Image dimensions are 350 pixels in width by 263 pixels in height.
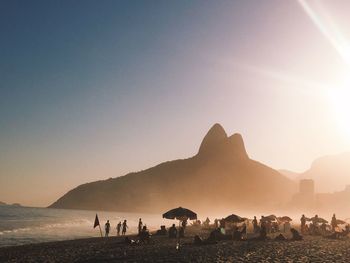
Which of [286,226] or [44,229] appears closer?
[286,226]

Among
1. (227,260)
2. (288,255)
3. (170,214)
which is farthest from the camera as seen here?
(170,214)

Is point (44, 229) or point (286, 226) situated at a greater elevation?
point (44, 229)

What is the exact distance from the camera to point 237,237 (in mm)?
33500

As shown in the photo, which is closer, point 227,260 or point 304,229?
point 227,260

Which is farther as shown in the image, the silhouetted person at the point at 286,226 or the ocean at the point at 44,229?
the silhouetted person at the point at 286,226

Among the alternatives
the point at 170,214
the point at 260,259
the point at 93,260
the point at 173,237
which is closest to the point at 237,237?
the point at 173,237

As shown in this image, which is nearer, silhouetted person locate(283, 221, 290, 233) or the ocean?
the ocean

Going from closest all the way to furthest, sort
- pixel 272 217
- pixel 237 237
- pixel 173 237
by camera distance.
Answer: pixel 237 237
pixel 173 237
pixel 272 217

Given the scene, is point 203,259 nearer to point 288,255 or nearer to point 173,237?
point 288,255

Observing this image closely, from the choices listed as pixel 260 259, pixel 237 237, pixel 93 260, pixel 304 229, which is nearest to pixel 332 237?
pixel 304 229

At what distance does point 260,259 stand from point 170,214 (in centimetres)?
746

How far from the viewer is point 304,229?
44.8 meters

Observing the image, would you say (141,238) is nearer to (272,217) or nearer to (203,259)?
(203,259)

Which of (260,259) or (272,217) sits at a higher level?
(272,217)
